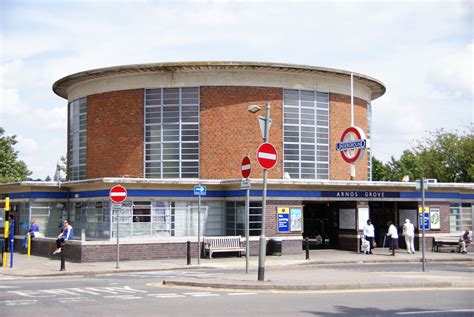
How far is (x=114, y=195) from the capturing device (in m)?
23.9

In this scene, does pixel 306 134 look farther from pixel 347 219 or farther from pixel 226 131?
pixel 347 219

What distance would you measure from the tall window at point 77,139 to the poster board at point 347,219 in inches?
611

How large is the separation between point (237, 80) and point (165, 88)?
396cm

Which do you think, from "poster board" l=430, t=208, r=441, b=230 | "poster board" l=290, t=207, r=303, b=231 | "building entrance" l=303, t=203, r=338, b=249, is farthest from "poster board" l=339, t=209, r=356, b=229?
"poster board" l=430, t=208, r=441, b=230

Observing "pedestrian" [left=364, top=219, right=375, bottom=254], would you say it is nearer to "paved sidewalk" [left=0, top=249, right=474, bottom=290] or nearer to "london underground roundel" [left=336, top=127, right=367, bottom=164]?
"paved sidewalk" [left=0, top=249, right=474, bottom=290]

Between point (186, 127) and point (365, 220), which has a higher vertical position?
point (186, 127)

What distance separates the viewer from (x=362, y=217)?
32.5 metres

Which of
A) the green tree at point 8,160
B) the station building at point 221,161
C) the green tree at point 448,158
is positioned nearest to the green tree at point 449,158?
the green tree at point 448,158

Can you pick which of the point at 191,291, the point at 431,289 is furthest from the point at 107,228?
the point at 431,289

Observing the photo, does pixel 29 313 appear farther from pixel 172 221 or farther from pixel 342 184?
pixel 342 184

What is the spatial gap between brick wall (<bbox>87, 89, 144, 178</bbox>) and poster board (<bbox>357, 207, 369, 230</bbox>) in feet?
39.5

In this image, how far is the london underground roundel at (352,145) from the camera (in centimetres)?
3506

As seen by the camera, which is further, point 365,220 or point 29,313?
point 365,220

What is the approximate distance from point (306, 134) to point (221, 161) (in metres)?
5.30
